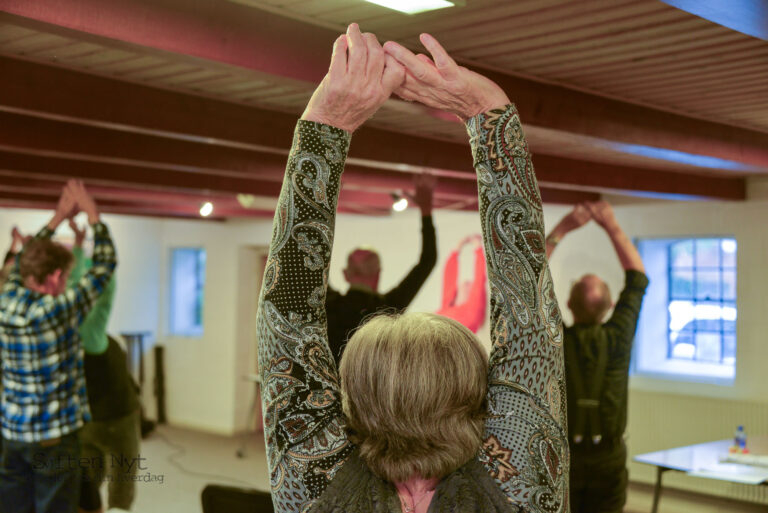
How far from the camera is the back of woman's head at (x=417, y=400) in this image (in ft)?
3.36

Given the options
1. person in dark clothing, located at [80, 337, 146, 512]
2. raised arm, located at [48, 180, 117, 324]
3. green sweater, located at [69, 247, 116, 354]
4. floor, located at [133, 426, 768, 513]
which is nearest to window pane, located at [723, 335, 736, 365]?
floor, located at [133, 426, 768, 513]

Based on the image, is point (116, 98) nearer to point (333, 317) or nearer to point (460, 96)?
point (333, 317)

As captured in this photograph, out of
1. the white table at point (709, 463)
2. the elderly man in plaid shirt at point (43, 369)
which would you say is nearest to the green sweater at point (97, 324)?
the elderly man in plaid shirt at point (43, 369)

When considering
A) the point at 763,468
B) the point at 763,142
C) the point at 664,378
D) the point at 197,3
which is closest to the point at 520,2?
the point at 197,3

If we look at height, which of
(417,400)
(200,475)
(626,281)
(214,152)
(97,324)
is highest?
(214,152)

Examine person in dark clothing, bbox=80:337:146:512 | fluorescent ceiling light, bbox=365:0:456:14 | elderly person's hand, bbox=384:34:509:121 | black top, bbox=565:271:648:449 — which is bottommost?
→ person in dark clothing, bbox=80:337:146:512

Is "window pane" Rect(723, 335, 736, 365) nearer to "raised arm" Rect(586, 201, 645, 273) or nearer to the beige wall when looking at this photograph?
the beige wall

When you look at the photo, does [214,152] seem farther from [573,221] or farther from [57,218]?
[573,221]

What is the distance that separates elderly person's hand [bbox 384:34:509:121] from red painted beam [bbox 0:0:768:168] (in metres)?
1.30

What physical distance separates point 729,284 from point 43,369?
6000 mm

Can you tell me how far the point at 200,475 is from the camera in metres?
8.76

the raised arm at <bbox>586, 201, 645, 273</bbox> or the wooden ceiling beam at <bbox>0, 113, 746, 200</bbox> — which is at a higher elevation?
the wooden ceiling beam at <bbox>0, 113, 746, 200</bbox>

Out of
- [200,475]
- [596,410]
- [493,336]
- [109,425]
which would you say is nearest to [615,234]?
[596,410]

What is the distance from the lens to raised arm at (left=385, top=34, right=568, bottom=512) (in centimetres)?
102
